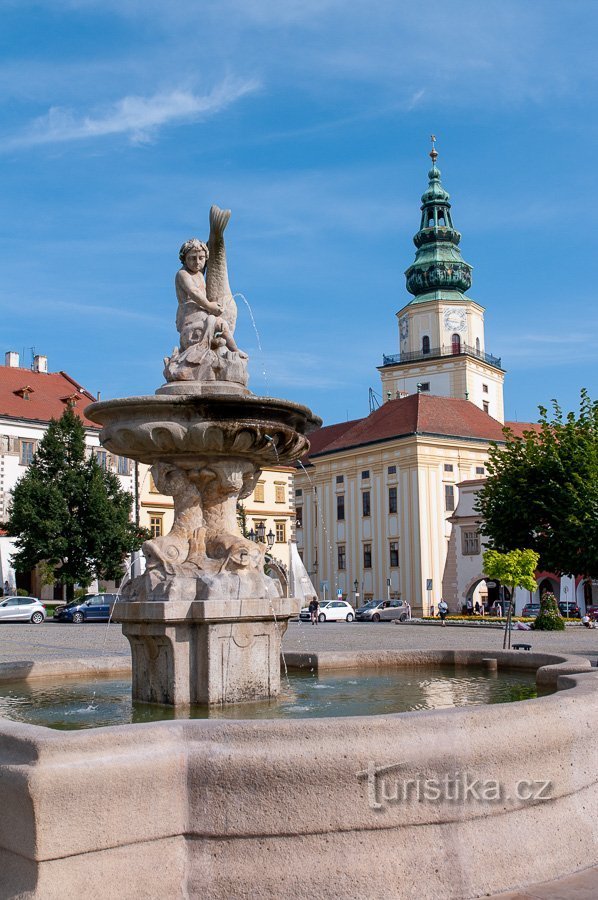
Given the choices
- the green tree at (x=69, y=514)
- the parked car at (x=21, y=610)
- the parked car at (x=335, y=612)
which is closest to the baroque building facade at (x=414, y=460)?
the parked car at (x=335, y=612)

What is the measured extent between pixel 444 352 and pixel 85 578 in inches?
1672

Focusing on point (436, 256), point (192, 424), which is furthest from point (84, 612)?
point (436, 256)

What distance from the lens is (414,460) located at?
63.8 meters

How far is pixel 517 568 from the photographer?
942 inches

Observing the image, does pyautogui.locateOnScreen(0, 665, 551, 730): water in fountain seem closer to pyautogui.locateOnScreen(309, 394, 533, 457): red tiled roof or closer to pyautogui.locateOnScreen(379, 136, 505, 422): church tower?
pyautogui.locateOnScreen(309, 394, 533, 457): red tiled roof

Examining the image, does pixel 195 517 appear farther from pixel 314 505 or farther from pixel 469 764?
pixel 314 505

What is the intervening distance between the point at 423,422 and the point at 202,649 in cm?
5899

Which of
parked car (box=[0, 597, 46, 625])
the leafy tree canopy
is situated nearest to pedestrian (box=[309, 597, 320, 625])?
parked car (box=[0, 597, 46, 625])

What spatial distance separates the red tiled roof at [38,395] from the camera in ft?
188

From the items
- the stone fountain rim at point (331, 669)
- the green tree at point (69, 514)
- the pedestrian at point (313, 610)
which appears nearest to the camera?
the stone fountain rim at point (331, 669)

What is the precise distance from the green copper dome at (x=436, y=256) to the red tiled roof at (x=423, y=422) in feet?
54.1

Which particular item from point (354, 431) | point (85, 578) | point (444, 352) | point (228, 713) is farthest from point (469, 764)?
point (444, 352)

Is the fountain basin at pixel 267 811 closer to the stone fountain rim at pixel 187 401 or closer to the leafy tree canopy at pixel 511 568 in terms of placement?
the stone fountain rim at pixel 187 401

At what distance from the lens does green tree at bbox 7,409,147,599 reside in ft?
154
